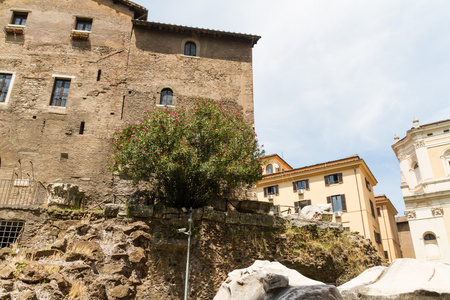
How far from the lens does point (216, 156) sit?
1356 cm

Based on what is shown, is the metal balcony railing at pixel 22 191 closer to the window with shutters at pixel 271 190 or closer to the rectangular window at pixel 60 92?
the rectangular window at pixel 60 92

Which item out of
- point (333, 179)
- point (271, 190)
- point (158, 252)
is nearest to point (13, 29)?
point (158, 252)

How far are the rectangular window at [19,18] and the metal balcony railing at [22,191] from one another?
9.04 m

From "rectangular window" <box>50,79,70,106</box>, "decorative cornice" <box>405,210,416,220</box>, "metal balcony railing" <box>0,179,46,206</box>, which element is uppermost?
"rectangular window" <box>50,79,70,106</box>

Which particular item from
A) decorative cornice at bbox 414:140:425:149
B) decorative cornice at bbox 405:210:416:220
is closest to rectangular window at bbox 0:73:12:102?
decorative cornice at bbox 405:210:416:220

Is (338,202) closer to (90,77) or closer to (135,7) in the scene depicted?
(135,7)

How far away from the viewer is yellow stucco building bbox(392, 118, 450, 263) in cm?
3347

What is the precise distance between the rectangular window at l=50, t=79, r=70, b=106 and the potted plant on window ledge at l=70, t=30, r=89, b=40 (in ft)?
8.20

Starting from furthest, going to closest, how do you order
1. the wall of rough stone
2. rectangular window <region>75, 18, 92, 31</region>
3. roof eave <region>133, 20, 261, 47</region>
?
1. roof eave <region>133, 20, 261, 47</region>
2. rectangular window <region>75, 18, 92, 31</region>
3. the wall of rough stone

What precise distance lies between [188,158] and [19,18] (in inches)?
544

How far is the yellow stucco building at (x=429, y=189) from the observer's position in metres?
33.5

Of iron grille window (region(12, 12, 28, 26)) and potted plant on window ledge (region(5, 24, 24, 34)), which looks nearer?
potted plant on window ledge (region(5, 24, 24, 34))

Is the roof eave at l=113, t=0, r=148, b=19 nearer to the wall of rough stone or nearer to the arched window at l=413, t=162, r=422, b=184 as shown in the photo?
the wall of rough stone

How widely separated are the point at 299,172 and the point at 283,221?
17731 mm
